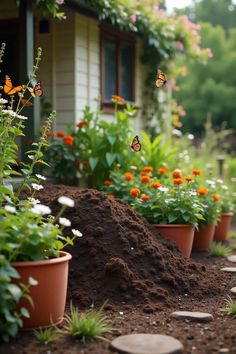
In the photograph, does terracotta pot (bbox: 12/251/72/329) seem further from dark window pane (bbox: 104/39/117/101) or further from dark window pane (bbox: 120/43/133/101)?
dark window pane (bbox: 120/43/133/101)

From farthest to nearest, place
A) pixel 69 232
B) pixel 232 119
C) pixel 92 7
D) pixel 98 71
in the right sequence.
Result: pixel 232 119 → pixel 98 71 → pixel 92 7 → pixel 69 232

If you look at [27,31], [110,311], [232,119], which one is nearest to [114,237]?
[110,311]

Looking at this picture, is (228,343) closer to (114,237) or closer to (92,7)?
(114,237)

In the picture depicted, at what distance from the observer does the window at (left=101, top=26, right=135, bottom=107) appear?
28.9ft

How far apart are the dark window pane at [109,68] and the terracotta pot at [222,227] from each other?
2.70 metres

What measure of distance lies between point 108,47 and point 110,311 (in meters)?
5.89

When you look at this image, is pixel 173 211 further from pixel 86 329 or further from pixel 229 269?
pixel 86 329

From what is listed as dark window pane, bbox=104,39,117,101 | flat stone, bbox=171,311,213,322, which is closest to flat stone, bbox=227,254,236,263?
flat stone, bbox=171,311,213,322

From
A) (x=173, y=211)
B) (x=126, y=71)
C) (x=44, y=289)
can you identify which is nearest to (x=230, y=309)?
(x=44, y=289)

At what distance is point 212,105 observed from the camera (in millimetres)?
33188

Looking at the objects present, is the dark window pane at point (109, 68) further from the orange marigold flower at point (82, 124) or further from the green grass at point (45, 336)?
the green grass at point (45, 336)

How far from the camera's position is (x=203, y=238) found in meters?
6.57

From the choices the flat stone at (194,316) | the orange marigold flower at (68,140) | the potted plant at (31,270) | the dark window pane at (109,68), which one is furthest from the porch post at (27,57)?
the flat stone at (194,316)

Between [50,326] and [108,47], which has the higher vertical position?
Answer: [108,47]
